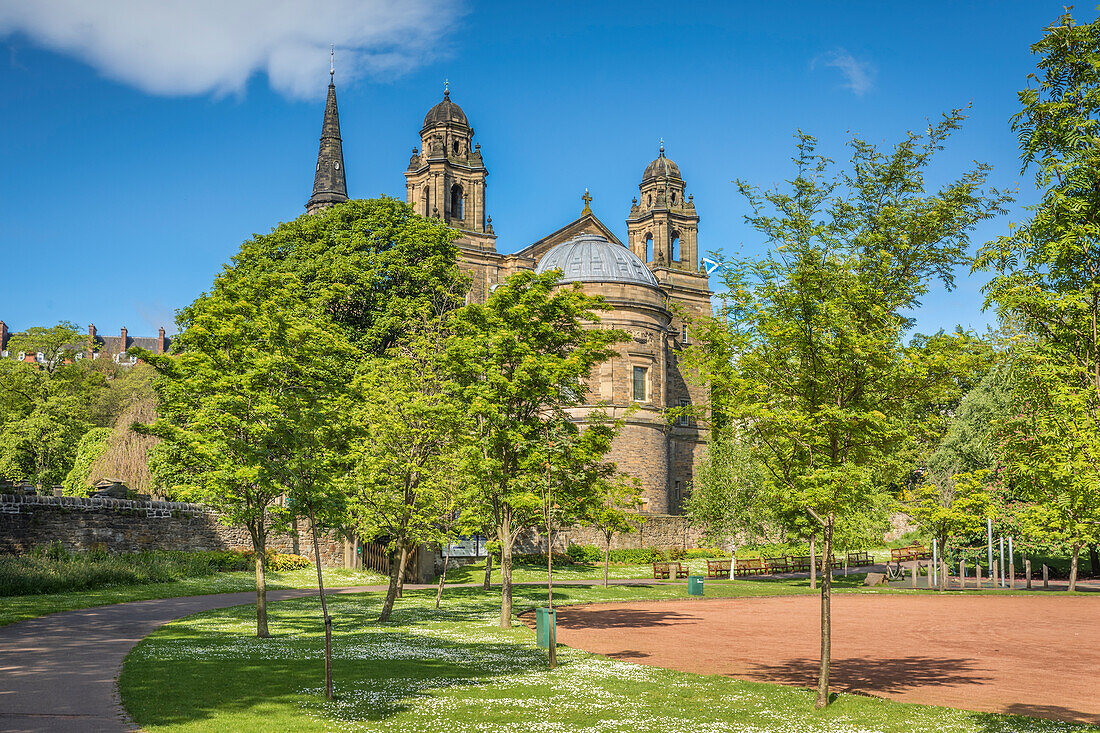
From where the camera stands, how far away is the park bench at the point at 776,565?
49438 mm

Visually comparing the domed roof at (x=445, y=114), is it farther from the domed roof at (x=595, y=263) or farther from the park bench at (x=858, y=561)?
the park bench at (x=858, y=561)

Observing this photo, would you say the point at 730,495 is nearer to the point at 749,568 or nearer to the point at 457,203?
the point at 749,568

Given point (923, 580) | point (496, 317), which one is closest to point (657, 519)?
point (923, 580)

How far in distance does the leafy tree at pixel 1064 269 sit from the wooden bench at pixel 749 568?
36.4m

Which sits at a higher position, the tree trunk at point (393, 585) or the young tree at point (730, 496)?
the young tree at point (730, 496)

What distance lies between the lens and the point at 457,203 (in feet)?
200

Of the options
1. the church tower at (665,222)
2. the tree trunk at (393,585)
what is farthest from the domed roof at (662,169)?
the tree trunk at (393,585)

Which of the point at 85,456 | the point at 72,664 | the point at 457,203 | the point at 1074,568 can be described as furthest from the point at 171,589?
the point at 457,203

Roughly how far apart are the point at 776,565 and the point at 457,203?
1243 inches

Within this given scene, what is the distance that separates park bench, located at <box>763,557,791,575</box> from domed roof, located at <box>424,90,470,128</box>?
34.4 meters

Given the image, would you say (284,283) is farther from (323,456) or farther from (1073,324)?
(1073,324)

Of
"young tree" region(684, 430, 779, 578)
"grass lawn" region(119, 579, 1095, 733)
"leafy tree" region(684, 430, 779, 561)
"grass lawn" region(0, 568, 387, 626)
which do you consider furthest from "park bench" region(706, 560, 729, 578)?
"grass lawn" region(119, 579, 1095, 733)

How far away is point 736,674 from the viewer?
17.2 meters

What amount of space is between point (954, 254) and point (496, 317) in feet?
41.9
